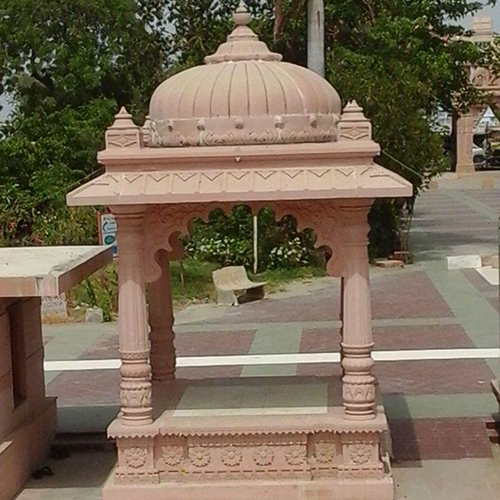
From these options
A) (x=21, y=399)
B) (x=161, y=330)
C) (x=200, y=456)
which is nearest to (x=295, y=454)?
(x=200, y=456)

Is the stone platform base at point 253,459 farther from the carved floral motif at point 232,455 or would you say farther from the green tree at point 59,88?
the green tree at point 59,88

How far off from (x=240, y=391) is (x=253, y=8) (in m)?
17.8

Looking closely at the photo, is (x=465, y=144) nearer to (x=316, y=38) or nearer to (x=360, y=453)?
(x=316, y=38)

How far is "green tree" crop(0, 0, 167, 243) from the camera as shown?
22.1 metres

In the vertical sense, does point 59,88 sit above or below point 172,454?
above

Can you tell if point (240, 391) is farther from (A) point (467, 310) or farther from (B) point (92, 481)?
(A) point (467, 310)

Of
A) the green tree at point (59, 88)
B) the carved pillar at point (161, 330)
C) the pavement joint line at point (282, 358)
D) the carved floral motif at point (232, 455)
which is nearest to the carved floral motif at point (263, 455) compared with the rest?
the carved floral motif at point (232, 455)

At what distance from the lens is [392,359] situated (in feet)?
38.9

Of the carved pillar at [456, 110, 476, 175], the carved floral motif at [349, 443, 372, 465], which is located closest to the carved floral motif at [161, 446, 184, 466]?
the carved floral motif at [349, 443, 372, 465]

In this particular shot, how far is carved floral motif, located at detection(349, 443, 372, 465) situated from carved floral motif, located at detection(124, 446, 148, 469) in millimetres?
1530

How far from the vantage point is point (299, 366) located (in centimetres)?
1170

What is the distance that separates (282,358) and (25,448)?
4.80m

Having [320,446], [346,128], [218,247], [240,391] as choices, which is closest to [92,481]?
[240,391]

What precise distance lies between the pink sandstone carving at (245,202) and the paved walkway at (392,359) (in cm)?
77
